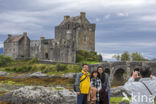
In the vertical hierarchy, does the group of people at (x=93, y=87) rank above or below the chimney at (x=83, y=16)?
below

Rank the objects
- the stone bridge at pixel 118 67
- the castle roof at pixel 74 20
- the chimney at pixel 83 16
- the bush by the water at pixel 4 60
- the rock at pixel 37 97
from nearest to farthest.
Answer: the rock at pixel 37 97 < the stone bridge at pixel 118 67 < the bush by the water at pixel 4 60 < the castle roof at pixel 74 20 < the chimney at pixel 83 16

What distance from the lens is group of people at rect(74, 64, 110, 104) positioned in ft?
40.5

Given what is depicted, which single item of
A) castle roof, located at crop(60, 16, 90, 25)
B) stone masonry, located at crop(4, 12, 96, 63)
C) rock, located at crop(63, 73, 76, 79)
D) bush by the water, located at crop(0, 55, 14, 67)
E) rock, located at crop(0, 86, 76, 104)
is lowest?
rock, located at crop(63, 73, 76, 79)

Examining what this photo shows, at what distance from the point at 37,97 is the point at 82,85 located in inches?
241

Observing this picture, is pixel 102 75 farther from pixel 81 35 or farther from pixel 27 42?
pixel 27 42

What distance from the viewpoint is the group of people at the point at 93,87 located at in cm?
1234

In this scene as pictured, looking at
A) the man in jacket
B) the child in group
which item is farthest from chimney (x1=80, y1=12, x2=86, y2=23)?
the man in jacket

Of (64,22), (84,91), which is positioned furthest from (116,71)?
(84,91)

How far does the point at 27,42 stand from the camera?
82875 mm

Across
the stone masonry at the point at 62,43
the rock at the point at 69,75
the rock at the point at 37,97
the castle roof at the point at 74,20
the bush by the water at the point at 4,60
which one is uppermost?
the castle roof at the point at 74,20

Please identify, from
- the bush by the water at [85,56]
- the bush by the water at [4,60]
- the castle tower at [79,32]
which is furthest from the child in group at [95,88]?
the bush by the water at [4,60]

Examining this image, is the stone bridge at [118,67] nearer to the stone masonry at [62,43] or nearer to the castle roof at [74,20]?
the stone masonry at [62,43]

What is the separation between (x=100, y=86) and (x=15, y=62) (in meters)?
64.4

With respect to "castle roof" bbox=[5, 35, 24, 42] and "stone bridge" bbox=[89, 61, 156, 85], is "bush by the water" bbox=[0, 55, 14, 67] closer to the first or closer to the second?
"castle roof" bbox=[5, 35, 24, 42]
